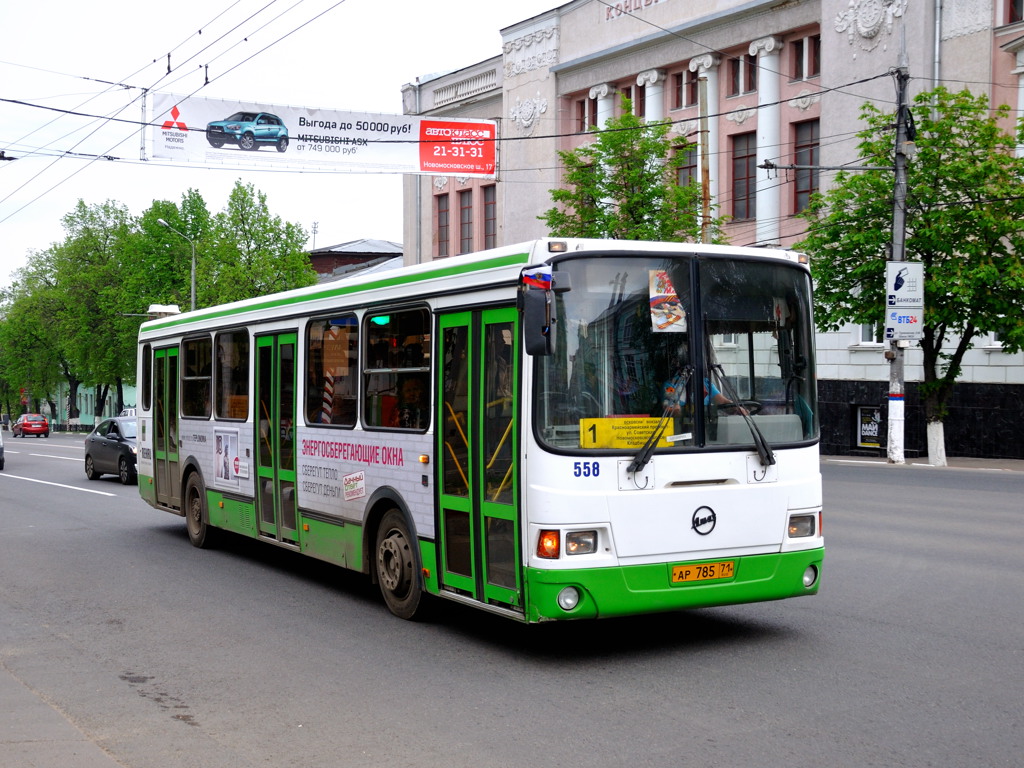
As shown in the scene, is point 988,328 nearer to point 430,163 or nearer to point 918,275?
point 918,275

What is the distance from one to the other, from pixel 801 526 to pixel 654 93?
35.2 m

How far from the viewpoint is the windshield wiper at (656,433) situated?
7.51 meters

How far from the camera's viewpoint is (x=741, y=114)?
38406 mm

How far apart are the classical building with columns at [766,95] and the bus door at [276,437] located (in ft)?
62.1

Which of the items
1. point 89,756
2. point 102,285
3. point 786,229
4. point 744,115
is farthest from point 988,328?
point 102,285

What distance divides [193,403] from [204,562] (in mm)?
2078

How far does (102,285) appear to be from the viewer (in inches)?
3115

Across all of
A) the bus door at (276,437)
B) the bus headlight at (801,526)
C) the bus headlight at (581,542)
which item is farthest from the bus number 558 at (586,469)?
the bus door at (276,437)

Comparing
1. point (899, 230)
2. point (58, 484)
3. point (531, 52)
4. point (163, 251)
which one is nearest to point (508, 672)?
point (58, 484)

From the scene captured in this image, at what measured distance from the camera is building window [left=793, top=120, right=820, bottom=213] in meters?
36.4

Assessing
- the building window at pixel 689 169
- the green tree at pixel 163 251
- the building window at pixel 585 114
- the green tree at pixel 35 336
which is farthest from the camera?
the green tree at pixel 35 336

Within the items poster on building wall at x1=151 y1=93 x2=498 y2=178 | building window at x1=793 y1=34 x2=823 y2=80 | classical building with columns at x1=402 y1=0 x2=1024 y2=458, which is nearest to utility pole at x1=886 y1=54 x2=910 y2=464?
classical building with columns at x1=402 y1=0 x2=1024 y2=458

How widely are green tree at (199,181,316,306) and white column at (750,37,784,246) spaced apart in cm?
2766

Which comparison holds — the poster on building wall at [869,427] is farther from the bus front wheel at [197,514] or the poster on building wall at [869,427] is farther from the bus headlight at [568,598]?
the bus headlight at [568,598]
